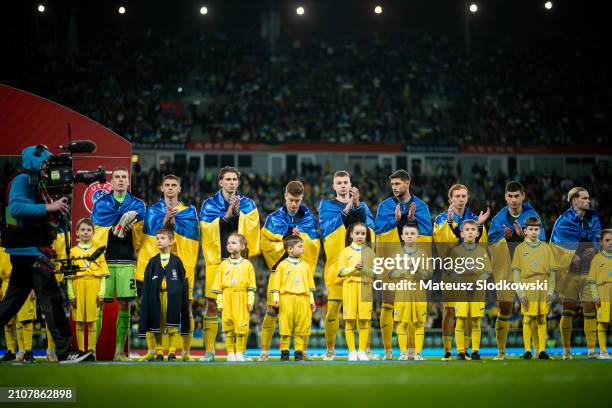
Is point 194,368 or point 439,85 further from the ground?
point 439,85

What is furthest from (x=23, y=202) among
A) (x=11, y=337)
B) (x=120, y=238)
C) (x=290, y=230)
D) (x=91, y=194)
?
(x=11, y=337)

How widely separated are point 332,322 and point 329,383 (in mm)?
2036

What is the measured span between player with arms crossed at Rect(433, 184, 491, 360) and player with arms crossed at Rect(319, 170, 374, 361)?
107cm

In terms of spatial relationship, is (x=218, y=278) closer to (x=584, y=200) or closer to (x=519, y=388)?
(x=519, y=388)

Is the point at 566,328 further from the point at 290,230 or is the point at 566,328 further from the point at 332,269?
the point at 290,230

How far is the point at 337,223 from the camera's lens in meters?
11.4

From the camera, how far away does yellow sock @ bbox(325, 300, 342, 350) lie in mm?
10742

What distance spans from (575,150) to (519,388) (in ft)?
98.5

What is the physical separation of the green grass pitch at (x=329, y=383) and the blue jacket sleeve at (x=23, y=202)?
Answer: 1770 millimetres

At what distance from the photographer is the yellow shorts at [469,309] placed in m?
10.7

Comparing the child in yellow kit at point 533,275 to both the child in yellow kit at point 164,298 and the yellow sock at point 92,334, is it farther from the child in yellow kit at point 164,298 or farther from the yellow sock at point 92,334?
the yellow sock at point 92,334

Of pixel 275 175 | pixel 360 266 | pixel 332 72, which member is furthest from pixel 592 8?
pixel 360 266

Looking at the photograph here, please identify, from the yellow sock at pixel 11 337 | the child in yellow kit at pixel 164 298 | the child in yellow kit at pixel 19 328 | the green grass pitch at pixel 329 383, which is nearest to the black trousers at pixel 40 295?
the green grass pitch at pixel 329 383

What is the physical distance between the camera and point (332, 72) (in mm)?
40125
